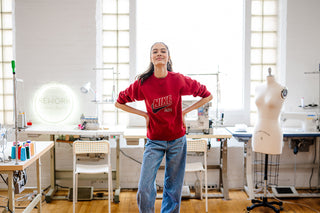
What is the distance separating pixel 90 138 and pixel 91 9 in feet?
6.10

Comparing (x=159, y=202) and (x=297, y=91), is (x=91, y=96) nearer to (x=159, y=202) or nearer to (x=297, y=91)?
(x=159, y=202)

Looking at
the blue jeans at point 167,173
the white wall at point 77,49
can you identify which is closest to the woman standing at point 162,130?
the blue jeans at point 167,173

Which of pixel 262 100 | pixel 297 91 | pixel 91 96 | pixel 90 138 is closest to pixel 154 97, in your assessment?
pixel 262 100

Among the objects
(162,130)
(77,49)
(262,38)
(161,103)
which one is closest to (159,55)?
(161,103)

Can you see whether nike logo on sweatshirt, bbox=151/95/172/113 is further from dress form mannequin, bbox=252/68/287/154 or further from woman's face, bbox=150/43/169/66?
dress form mannequin, bbox=252/68/287/154

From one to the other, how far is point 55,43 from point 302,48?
143 inches

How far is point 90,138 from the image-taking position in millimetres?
3453

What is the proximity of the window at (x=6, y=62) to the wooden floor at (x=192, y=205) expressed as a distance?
137cm

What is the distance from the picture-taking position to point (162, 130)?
1.97m

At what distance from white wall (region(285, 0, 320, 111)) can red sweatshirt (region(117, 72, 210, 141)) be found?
8.18 feet

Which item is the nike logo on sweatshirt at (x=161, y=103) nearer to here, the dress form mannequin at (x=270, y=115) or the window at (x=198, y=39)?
the dress form mannequin at (x=270, y=115)

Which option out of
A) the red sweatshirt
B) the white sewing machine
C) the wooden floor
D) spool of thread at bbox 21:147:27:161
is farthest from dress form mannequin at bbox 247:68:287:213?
spool of thread at bbox 21:147:27:161

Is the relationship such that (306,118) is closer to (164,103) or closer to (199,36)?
(199,36)

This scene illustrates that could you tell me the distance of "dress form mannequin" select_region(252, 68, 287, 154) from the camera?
2.70 m
